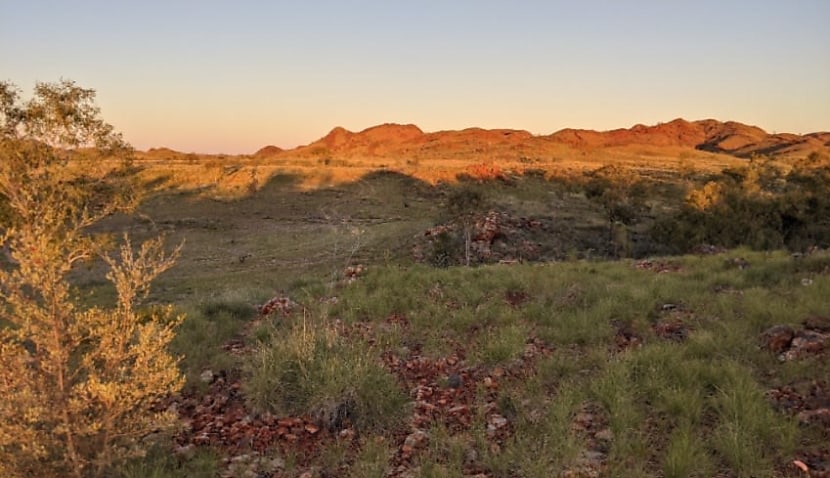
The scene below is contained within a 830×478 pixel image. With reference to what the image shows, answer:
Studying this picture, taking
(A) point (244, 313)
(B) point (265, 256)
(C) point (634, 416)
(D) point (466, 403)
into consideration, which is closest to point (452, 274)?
(A) point (244, 313)

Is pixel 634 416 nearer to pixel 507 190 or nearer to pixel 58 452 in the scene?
pixel 58 452

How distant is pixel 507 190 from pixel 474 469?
34.9m

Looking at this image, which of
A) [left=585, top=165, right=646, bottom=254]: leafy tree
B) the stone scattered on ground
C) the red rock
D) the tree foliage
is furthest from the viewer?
[left=585, top=165, right=646, bottom=254]: leafy tree

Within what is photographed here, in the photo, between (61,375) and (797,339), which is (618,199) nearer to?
(797,339)

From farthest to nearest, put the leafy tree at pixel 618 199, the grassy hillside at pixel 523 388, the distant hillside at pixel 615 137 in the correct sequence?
1. the distant hillside at pixel 615 137
2. the leafy tree at pixel 618 199
3. the grassy hillside at pixel 523 388

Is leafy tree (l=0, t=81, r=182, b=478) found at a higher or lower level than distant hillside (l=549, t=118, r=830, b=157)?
lower

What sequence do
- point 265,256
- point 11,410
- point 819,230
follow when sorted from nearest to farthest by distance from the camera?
1. point 11,410
2. point 819,230
3. point 265,256

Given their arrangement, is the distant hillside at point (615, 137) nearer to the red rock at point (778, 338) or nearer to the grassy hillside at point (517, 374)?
the grassy hillside at point (517, 374)

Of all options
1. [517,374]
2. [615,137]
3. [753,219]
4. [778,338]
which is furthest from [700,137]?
[517,374]

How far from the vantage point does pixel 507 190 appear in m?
38.0

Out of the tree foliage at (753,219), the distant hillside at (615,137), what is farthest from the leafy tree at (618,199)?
the distant hillside at (615,137)

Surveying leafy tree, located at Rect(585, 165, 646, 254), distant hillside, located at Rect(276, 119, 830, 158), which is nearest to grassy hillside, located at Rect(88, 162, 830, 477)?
leafy tree, located at Rect(585, 165, 646, 254)

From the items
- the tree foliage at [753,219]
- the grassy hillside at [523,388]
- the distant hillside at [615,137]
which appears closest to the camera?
the grassy hillside at [523,388]

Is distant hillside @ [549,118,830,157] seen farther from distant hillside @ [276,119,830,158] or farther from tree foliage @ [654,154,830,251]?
tree foliage @ [654,154,830,251]
